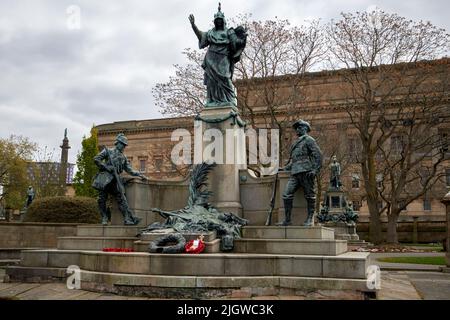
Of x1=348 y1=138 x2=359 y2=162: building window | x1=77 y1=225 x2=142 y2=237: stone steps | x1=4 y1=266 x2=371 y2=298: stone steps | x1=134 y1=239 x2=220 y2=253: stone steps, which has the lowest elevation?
x1=4 y1=266 x2=371 y2=298: stone steps

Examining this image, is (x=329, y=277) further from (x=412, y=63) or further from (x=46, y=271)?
(x=412, y=63)

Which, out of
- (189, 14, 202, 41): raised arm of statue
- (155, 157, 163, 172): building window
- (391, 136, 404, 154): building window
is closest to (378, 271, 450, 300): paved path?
(189, 14, 202, 41): raised arm of statue

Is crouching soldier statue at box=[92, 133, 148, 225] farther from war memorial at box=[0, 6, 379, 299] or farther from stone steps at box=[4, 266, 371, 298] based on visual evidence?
stone steps at box=[4, 266, 371, 298]

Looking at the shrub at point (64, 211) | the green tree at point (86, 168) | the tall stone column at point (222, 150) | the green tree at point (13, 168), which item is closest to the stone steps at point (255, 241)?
the tall stone column at point (222, 150)

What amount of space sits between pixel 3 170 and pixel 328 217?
1598 inches

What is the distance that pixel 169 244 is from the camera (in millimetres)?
10875

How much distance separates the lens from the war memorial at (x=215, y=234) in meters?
9.73

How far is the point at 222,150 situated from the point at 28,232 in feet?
41.7

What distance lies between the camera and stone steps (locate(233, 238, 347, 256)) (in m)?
10.6

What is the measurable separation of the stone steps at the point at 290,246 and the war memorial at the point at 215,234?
0.02m

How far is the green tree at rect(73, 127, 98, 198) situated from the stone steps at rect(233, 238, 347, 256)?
38.0 m

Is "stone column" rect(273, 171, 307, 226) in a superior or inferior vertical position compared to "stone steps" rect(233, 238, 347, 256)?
superior

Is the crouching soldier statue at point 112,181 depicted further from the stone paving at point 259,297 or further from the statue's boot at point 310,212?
the statue's boot at point 310,212
